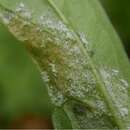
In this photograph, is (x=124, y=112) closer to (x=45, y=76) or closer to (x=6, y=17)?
(x=45, y=76)

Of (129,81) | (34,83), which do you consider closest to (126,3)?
(34,83)

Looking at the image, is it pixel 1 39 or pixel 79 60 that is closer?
pixel 79 60

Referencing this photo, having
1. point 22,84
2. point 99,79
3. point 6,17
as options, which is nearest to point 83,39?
point 99,79

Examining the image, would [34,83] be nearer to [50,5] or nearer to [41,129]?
[41,129]

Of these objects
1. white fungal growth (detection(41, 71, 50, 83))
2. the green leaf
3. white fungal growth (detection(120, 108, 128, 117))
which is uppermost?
A: white fungal growth (detection(41, 71, 50, 83))

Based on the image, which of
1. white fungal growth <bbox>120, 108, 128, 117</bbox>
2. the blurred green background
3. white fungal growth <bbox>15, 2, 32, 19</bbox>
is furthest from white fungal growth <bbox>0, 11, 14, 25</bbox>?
the blurred green background

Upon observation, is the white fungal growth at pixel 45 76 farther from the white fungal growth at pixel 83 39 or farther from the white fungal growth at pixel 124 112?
the white fungal growth at pixel 124 112

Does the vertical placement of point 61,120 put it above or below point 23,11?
below

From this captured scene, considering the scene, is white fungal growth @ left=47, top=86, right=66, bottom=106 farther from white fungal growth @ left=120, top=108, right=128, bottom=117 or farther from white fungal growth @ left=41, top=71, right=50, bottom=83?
white fungal growth @ left=120, top=108, right=128, bottom=117

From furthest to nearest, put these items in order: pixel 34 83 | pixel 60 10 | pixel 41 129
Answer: pixel 34 83, pixel 41 129, pixel 60 10
